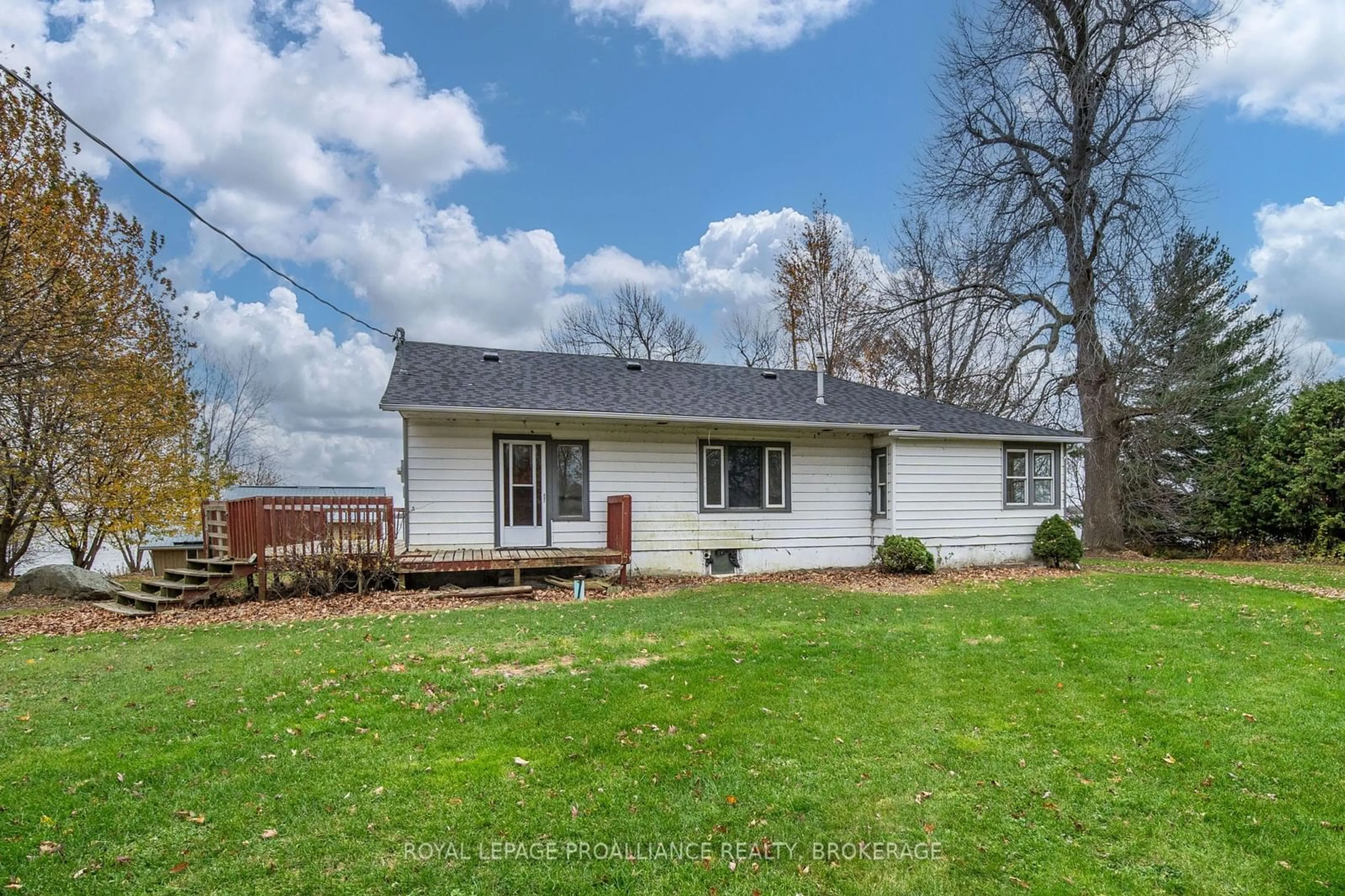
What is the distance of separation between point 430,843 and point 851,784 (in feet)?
7.20

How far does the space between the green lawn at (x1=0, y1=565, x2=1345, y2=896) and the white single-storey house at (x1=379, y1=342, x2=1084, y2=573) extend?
4462 millimetres

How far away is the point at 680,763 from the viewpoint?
12.8 feet

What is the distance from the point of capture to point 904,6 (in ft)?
50.4

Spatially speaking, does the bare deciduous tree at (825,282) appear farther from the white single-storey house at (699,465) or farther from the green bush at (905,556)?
the green bush at (905,556)

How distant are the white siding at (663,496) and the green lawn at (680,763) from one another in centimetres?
420

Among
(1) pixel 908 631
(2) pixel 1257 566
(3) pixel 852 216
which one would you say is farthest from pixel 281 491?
(2) pixel 1257 566

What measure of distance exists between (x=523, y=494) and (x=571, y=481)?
2.88ft

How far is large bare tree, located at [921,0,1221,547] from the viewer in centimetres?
1631

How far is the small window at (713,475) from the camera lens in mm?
12570

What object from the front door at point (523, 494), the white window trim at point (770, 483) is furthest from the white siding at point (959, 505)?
the front door at point (523, 494)

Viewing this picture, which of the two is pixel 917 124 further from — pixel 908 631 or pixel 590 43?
pixel 908 631

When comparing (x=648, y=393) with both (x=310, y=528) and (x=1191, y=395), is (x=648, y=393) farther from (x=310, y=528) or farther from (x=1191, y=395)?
(x=1191, y=395)

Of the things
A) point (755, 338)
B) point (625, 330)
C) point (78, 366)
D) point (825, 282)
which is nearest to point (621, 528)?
point (78, 366)

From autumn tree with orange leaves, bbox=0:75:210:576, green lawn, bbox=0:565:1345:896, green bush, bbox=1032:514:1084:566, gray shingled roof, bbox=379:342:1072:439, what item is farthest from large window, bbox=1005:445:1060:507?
autumn tree with orange leaves, bbox=0:75:210:576
